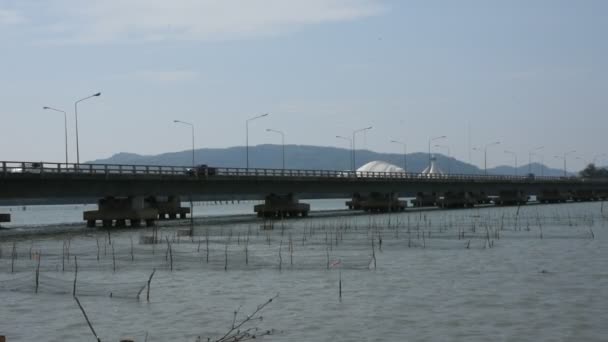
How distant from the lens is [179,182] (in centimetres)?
11075

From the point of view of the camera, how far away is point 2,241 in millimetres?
77688

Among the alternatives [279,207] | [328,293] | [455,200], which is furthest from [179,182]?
[455,200]

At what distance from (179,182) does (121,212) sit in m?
10.8

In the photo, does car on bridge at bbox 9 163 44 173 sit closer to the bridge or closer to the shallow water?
the bridge

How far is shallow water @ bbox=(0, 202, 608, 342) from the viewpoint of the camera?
97.1 feet

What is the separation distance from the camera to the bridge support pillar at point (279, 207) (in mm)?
130375

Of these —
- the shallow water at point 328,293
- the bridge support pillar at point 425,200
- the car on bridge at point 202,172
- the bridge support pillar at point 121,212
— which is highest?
the car on bridge at point 202,172

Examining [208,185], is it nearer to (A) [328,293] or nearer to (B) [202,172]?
(B) [202,172]

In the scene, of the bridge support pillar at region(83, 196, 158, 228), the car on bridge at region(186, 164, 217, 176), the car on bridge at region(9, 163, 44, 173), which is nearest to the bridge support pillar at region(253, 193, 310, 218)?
the car on bridge at region(186, 164, 217, 176)

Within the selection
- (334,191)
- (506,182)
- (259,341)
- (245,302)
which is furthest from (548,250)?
(506,182)

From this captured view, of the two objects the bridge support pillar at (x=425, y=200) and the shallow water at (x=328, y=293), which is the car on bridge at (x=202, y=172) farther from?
the bridge support pillar at (x=425, y=200)

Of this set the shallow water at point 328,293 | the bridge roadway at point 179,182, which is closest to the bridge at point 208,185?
the bridge roadway at point 179,182

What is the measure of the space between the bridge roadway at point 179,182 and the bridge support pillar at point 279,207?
5.60 ft

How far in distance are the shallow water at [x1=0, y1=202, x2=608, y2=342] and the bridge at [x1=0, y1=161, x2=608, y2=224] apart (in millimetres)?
25246
